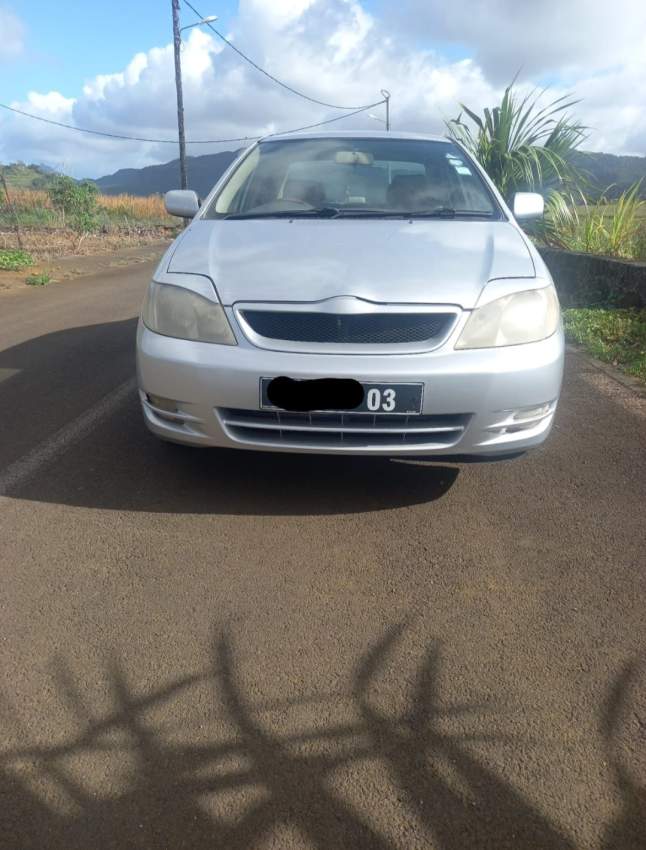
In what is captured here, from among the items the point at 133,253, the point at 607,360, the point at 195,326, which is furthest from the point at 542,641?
the point at 133,253

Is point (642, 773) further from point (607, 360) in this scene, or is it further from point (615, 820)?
point (607, 360)

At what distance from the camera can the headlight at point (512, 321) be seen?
106 inches

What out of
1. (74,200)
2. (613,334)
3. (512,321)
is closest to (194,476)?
(512,321)

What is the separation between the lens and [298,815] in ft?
5.20

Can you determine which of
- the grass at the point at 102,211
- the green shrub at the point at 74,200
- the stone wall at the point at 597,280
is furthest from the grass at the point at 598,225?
the green shrub at the point at 74,200

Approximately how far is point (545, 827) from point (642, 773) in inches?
12.4

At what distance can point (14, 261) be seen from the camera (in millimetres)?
12070

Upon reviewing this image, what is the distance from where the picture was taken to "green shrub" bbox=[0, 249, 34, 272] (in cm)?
1181

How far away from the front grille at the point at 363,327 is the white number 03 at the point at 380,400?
20 cm

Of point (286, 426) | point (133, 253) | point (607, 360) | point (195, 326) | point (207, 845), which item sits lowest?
point (133, 253)

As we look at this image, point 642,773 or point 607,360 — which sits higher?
point 642,773

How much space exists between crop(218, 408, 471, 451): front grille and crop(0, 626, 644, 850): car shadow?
977mm

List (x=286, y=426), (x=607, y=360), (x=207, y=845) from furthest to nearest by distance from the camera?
(x=607, y=360)
(x=286, y=426)
(x=207, y=845)

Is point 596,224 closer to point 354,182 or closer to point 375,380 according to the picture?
point 354,182
